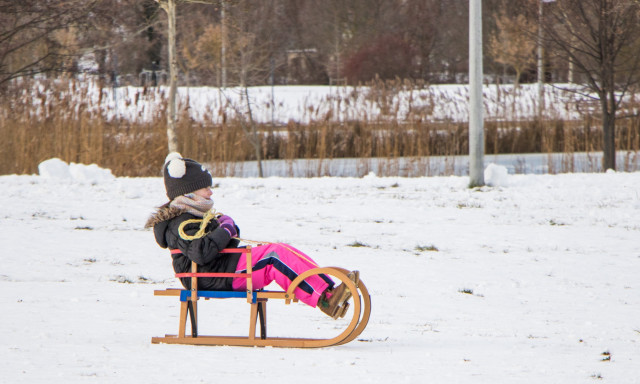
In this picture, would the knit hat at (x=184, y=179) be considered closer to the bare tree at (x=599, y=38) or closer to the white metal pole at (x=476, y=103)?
the white metal pole at (x=476, y=103)

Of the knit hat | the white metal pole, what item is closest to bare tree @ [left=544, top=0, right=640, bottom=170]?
the white metal pole

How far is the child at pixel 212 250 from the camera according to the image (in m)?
4.27

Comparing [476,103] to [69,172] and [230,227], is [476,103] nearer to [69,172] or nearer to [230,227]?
[69,172]

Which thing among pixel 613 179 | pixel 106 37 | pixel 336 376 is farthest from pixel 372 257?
pixel 106 37

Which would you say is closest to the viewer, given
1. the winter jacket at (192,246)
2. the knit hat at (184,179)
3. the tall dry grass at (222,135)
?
the winter jacket at (192,246)

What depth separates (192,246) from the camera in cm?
431

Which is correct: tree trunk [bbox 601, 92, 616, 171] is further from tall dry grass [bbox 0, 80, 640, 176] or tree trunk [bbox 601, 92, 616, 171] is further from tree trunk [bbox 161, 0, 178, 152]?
tree trunk [bbox 161, 0, 178, 152]

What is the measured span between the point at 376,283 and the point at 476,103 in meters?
6.66

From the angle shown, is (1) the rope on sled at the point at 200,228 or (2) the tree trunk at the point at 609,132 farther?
(2) the tree trunk at the point at 609,132

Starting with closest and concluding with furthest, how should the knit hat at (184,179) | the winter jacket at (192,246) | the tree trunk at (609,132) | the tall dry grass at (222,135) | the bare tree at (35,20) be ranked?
the winter jacket at (192,246)
the knit hat at (184,179)
the bare tree at (35,20)
the tall dry grass at (222,135)
the tree trunk at (609,132)

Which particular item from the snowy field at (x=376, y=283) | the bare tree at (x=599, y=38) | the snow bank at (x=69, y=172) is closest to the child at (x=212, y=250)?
the snowy field at (x=376, y=283)

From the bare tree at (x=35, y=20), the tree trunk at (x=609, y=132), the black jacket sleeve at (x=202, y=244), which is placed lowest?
the black jacket sleeve at (x=202, y=244)

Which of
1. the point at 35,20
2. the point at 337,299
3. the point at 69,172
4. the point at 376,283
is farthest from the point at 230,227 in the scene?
the point at 69,172

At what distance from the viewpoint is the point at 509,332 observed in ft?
15.8
